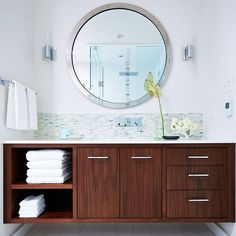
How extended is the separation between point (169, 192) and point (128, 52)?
139 cm

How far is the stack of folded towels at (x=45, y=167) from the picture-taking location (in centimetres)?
221

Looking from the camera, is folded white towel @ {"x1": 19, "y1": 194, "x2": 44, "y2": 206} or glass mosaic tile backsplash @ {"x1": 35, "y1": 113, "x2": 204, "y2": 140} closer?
folded white towel @ {"x1": 19, "y1": 194, "x2": 44, "y2": 206}

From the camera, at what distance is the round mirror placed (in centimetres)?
285

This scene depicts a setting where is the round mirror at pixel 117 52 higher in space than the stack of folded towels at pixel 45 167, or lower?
higher

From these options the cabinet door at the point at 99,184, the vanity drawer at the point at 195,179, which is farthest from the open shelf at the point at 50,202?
the vanity drawer at the point at 195,179

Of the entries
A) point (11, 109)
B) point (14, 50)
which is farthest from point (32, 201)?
point (14, 50)

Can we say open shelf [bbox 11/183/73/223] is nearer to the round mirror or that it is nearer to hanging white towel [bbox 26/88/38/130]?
hanging white towel [bbox 26/88/38/130]

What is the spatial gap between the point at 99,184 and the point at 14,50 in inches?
49.8

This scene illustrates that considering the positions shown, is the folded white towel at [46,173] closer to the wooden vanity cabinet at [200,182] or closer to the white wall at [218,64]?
the wooden vanity cabinet at [200,182]

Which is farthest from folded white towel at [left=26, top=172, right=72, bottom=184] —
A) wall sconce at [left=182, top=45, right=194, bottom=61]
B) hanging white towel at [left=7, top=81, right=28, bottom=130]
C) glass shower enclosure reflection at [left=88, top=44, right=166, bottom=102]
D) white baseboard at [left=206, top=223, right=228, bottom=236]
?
wall sconce at [left=182, top=45, right=194, bottom=61]

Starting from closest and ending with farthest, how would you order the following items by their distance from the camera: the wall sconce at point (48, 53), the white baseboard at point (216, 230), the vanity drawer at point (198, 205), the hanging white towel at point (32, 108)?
the vanity drawer at point (198, 205), the white baseboard at point (216, 230), the hanging white towel at point (32, 108), the wall sconce at point (48, 53)

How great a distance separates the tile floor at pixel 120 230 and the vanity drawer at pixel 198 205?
0.44 meters

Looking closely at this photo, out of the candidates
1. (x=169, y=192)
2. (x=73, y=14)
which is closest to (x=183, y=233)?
(x=169, y=192)

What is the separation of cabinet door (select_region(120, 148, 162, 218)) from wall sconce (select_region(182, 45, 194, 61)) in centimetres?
108
